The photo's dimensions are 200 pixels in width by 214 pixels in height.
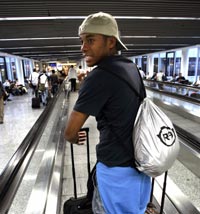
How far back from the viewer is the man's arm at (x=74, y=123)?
1064mm

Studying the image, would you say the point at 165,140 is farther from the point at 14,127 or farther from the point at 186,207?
the point at 14,127

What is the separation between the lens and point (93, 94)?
3.36 ft

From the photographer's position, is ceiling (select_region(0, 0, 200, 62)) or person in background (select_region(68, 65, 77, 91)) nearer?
ceiling (select_region(0, 0, 200, 62))

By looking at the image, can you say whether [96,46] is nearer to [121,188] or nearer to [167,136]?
[167,136]

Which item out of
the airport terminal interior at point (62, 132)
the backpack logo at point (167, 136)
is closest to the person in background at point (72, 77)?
the airport terminal interior at point (62, 132)

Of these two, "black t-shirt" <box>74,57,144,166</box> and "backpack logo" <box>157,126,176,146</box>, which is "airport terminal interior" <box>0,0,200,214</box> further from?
"backpack logo" <box>157,126,176,146</box>

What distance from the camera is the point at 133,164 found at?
1179 mm

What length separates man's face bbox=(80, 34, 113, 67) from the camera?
1.11 m

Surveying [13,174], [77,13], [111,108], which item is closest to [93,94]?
[111,108]

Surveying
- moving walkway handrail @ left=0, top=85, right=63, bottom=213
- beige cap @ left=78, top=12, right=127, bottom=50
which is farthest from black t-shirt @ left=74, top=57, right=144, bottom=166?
moving walkway handrail @ left=0, top=85, right=63, bottom=213

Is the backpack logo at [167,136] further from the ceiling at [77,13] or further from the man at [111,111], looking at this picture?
the ceiling at [77,13]

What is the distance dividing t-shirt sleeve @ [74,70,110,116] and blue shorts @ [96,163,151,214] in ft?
1.18

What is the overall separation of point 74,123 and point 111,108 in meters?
0.20

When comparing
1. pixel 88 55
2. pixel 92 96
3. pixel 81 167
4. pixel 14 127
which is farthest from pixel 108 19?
pixel 14 127
